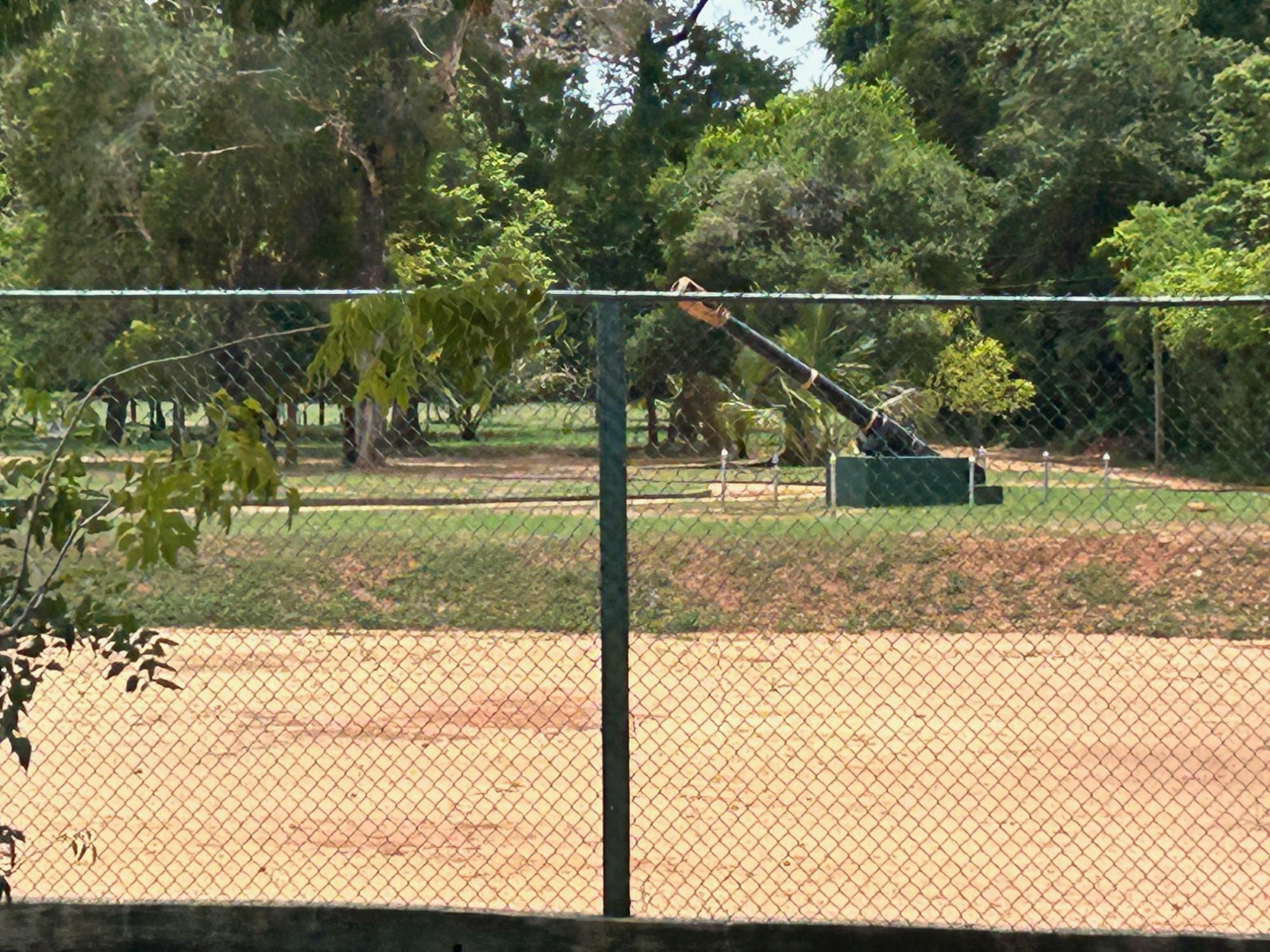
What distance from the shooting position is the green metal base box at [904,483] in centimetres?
1001

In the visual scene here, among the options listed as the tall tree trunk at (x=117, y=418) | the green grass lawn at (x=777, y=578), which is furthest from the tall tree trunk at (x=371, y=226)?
the tall tree trunk at (x=117, y=418)

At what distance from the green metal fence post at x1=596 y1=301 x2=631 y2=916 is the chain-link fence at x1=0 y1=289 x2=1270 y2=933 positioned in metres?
0.02

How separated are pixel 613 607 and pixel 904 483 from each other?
8555mm

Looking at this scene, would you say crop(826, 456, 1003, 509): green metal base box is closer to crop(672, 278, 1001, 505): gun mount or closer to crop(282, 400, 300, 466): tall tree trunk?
crop(672, 278, 1001, 505): gun mount

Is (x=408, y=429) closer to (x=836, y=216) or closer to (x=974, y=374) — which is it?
(x=974, y=374)

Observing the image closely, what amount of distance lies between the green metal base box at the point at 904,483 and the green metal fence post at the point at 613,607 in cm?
381

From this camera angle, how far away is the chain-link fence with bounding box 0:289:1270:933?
18.8 ft

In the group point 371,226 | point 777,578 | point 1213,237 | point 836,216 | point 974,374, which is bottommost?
point 777,578

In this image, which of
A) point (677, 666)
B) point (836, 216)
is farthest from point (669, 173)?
point (677, 666)

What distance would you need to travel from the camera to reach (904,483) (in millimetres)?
13219

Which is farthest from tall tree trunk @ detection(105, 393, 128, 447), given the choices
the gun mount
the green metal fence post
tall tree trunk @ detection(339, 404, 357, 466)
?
the gun mount

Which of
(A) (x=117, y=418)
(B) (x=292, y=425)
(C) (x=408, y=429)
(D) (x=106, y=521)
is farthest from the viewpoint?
(C) (x=408, y=429)

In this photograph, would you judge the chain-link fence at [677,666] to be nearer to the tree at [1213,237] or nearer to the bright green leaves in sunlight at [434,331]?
the bright green leaves in sunlight at [434,331]

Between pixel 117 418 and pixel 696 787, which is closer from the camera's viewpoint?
pixel 117 418
